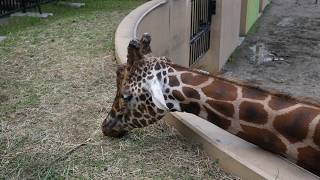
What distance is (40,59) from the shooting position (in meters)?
6.15

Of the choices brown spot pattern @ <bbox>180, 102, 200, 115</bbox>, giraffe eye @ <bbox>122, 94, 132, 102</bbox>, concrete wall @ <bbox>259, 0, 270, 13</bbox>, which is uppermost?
giraffe eye @ <bbox>122, 94, 132, 102</bbox>

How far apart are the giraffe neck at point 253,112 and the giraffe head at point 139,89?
0.30ft

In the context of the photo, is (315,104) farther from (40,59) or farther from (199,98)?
(40,59)

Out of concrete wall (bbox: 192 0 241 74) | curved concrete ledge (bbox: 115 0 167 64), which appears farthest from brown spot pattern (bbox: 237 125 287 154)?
concrete wall (bbox: 192 0 241 74)

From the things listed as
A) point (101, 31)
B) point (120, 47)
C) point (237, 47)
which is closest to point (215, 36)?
point (237, 47)

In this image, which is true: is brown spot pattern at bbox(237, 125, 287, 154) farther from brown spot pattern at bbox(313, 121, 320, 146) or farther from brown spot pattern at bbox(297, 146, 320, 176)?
brown spot pattern at bbox(313, 121, 320, 146)

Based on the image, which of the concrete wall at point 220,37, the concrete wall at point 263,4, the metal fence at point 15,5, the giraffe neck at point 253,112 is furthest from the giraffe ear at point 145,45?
the concrete wall at point 263,4

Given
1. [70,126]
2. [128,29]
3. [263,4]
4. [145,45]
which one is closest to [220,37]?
[128,29]

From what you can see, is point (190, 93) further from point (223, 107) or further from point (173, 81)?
point (223, 107)

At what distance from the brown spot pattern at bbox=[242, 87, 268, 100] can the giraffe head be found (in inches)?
23.2

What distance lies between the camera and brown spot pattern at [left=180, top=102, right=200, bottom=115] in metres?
3.67

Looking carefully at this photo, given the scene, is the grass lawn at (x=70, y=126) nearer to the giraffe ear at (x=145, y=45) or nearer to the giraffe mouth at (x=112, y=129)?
the giraffe mouth at (x=112, y=129)

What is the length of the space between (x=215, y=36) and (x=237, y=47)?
10.1 ft

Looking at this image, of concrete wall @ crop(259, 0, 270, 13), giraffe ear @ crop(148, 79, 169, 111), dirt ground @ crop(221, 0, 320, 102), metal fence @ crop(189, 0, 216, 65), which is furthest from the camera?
concrete wall @ crop(259, 0, 270, 13)
